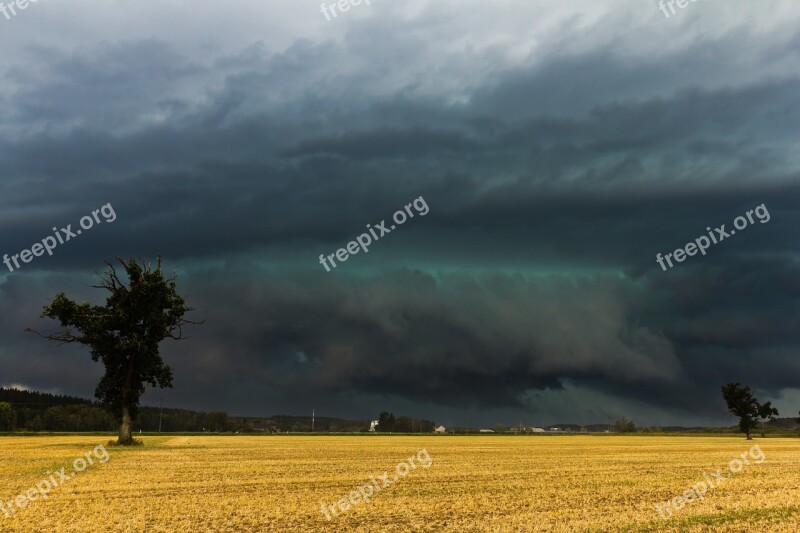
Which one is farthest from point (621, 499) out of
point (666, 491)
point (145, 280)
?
point (145, 280)

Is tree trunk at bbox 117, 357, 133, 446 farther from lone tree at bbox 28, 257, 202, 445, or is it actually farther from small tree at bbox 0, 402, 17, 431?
small tree at bbox 0, 402, 17, 431

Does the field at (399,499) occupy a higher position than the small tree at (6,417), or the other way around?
the field at (399,499)

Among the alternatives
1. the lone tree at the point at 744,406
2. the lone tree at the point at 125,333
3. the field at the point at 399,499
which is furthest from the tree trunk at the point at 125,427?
the lone tree at the point at 744,406

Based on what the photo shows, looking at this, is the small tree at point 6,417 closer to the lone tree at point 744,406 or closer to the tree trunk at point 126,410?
the tree trunk at point 126,410

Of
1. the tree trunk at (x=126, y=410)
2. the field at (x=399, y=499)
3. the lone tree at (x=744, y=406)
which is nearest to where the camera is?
the field at (x=399, y=499)

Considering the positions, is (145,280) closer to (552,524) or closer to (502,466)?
(502,466)

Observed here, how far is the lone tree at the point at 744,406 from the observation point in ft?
431

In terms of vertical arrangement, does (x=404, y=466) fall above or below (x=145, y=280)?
below

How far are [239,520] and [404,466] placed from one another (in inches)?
857

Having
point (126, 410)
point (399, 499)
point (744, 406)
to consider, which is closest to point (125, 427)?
point (126, 410)

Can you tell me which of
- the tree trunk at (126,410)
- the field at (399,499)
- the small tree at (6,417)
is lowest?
the small tree at (6,417)

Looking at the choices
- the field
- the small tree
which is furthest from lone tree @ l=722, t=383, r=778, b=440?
the small tree

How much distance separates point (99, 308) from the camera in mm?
63344

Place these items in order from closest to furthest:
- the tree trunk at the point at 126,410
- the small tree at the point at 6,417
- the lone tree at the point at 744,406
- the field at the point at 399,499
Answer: the field at the point at 399,499 → the tree trunk at the point at 126,410 → the lone tree at the point at 744,406 → the small tree at the point at 6,417
